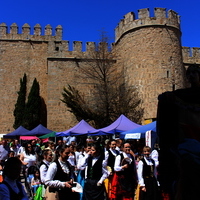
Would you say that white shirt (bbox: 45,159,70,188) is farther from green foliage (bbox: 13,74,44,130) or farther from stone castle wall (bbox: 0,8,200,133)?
green foliage (bbox: 13,74,44,130)

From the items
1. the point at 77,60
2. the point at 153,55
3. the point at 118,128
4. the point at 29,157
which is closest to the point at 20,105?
the point at 77,60

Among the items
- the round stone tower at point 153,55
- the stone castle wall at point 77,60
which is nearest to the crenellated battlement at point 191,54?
the stone castle wall at point 77,60

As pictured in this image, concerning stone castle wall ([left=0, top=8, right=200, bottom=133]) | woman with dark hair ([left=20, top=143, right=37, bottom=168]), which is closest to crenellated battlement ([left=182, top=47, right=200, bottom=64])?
stone castle wall ([left=0, top=8, right=200, bottom=133])

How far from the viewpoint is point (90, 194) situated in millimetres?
5000

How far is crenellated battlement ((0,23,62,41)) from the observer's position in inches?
861

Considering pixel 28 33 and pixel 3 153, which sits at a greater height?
pixel 28 33

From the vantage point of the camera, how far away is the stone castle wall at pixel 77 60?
18.2m

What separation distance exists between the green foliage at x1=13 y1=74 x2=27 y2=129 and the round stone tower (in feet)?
28.8

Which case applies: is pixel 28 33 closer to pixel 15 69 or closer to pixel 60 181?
pixel 15 69

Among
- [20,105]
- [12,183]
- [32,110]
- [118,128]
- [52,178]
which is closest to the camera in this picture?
[12,183]

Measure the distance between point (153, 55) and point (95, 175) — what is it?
14547 millimetres

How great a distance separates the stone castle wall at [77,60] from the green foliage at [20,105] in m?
0.70

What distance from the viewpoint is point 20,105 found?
20.3 m

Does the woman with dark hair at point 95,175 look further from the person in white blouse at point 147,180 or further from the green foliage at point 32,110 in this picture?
the green foliage at point 32,110
